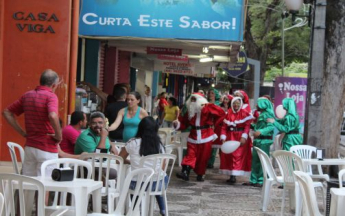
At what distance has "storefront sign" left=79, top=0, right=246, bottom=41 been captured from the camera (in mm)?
11734

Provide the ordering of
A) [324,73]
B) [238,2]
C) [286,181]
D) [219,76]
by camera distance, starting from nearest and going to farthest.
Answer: [286,181], [324,73], [238,2], [219,76]

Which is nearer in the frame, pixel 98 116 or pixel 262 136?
pixel 98 116

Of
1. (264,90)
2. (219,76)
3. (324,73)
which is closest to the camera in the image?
(324,73)

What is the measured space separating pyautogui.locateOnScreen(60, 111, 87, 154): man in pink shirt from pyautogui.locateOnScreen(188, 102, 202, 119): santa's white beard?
478cm

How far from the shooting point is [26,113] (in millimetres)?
7023

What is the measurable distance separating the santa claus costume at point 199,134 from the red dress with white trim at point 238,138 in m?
0.30

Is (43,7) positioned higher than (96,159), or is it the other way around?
(43,7)

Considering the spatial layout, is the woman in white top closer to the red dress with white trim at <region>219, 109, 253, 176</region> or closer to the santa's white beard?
the red dress with white trim at <region>219, 109, 253, 176</region>

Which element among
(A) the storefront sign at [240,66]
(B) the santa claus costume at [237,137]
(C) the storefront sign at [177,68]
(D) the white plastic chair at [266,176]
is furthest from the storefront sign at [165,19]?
(A) the storefront sign at [240,66]

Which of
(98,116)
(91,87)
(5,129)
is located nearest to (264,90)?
(91,87)

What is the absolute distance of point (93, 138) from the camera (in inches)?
308

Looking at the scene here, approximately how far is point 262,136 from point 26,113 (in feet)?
19.8

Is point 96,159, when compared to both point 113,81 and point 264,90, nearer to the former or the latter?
point 113,81

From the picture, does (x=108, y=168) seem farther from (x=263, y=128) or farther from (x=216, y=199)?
(x=263, y=128)
